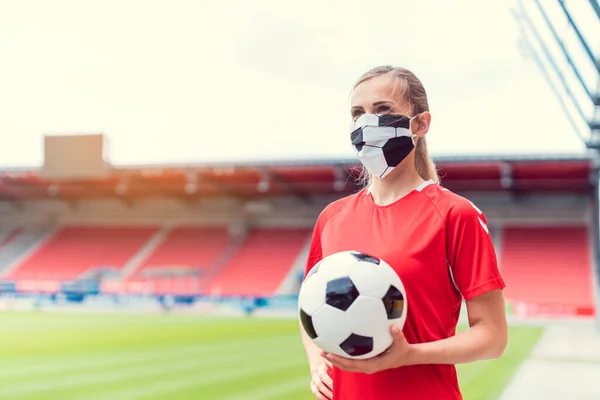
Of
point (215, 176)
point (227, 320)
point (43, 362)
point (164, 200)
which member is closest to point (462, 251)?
point (43, 362)

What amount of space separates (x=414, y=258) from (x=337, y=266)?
25cm

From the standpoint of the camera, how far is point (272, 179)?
3303cm

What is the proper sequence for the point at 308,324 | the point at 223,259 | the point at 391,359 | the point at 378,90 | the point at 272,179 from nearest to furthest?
the point at 391,359 < the point at 308,324 < the point at 378,90 < the point at 272,179 < the point at 223,259

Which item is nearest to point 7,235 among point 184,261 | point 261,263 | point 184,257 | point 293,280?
point 184,257

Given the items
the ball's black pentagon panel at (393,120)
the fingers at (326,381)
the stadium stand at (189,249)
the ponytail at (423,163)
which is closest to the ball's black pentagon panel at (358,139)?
Result: the ball's black pentagon panel at (393,120)

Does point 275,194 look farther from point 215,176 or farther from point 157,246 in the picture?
point 157,246

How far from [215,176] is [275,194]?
4.12m

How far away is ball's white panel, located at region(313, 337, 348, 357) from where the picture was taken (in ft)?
6.56

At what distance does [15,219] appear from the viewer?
4069 cm

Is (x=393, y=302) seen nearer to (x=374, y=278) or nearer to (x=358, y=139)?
(x=374, y=278)

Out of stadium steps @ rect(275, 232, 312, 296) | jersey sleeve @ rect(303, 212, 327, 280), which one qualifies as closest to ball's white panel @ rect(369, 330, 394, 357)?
jersey sleeve @ rect(303, 212, 327, 280)

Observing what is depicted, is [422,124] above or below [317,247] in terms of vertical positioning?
above

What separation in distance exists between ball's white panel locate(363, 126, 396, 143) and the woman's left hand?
0.75 meters

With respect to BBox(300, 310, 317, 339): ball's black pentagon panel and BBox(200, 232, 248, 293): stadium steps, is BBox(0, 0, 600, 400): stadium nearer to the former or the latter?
BBox(200, 232, 248, 293): stadium steps
